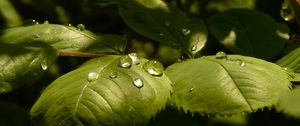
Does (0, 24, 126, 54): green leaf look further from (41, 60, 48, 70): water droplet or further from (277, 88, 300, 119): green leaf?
(277, 88, 300, 119): green leaf

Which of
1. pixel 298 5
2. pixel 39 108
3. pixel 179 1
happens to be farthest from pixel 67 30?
pixel 179 1

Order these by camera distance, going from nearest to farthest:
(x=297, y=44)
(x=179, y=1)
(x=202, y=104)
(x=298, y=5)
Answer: (x=202, y=104)
(x=298, y=5)
(x=297, y=44)
(x=179, y=1)

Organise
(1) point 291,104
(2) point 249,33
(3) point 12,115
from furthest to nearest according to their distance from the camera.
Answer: (3) point 12,115 → (2) point 249,33 → (1) point 291,104

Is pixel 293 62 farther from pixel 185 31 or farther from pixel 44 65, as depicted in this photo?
pixel 44 65

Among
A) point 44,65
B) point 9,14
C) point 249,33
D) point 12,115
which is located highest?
point 44,65

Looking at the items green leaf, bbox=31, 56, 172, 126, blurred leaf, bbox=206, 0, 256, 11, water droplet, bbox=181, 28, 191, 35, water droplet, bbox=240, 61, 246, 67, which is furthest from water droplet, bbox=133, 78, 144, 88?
blurred leaf, bbox=206, 0, 256, 11

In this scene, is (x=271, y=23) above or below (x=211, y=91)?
below

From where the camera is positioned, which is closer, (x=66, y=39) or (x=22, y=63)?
(x=22, y=63)

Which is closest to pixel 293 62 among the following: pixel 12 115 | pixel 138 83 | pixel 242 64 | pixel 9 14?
pixel 242 64

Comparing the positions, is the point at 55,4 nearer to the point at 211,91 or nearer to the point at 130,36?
the point at 130,36
